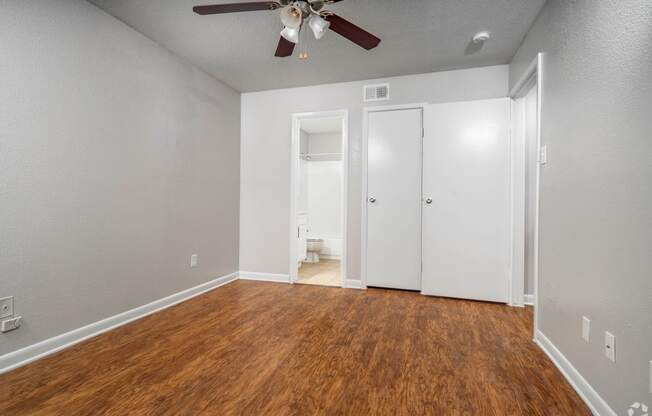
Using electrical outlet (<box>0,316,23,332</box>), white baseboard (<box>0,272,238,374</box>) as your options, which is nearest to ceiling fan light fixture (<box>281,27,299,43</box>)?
electrical outlet (<box>0,316,23,332</box>)

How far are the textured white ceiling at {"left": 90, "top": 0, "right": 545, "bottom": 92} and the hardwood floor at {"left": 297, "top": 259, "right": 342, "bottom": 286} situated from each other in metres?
2.52

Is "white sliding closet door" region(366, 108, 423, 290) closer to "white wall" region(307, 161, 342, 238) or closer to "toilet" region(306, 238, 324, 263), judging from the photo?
"toilet" region(306, 238, 324, 263)

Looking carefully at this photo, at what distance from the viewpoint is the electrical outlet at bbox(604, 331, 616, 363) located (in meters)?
1.30

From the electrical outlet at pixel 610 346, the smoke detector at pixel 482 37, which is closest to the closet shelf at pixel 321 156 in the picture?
the smoke detector at pixel 482 37

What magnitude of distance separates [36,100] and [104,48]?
2.25 feet

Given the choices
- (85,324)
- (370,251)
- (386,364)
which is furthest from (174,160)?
(386,364)

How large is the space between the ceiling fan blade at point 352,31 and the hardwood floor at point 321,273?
8.84 feet

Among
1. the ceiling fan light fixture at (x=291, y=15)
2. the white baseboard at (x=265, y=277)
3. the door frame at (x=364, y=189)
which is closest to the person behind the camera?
the ceiling fan light fixture at (x=291, y=15)

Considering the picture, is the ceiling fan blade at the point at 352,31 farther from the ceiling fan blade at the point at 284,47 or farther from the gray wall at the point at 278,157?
the gray wall at the point at 278,157

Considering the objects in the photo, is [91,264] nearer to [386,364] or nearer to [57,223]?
[57,223]

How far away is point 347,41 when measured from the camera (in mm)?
2650

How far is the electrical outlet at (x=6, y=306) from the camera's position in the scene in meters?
1.72

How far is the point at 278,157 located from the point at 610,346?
11.2 ft

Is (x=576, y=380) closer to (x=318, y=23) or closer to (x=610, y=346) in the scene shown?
(x=610, y=346)
